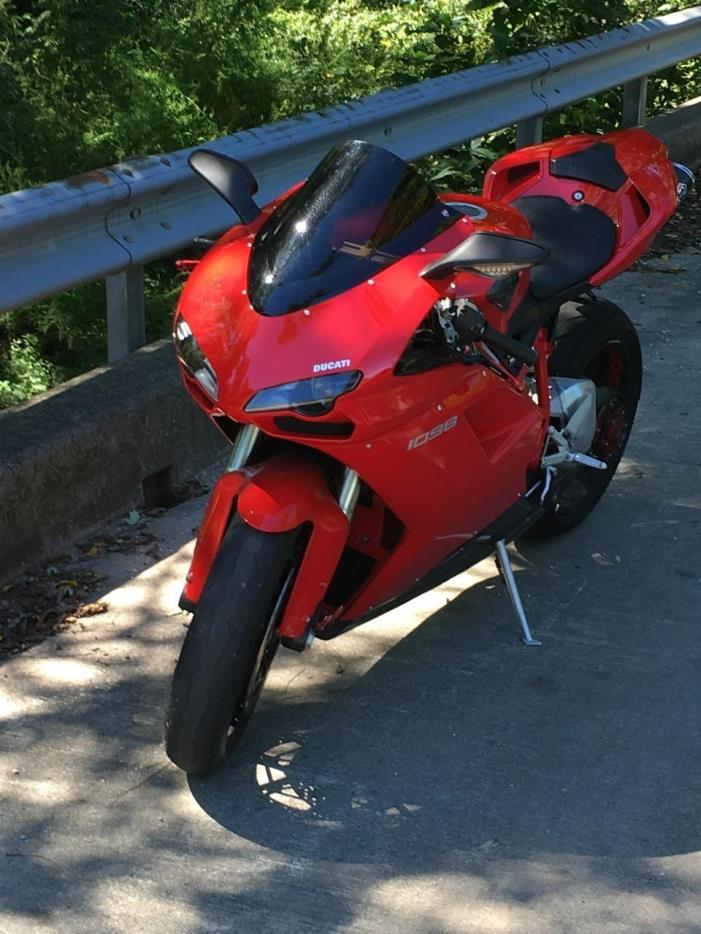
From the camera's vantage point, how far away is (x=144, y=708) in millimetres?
3859

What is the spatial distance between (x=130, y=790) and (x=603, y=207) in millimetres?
2289

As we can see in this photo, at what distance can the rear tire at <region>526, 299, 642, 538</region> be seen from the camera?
4707 mm

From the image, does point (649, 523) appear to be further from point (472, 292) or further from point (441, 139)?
point (441, 139)

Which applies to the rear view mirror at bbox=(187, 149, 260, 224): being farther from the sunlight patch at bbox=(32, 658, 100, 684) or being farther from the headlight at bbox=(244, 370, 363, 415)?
the sunlight patch at bbox=(32, 658, 100, 684)

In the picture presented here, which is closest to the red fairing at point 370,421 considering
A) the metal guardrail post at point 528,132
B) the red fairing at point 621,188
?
the red fairing at point 621,188

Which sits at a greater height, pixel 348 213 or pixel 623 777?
pixel 348 213

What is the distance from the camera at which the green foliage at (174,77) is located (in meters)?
5.97

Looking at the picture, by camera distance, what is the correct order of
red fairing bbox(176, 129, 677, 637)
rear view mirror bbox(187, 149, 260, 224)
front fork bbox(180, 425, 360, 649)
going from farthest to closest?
1. rear view mirror bbox(187, 149, 260, 224)
2. front fork bbox(180, 425, 360, 649)
3. red fairing bbox(176, 129, 677, 637)

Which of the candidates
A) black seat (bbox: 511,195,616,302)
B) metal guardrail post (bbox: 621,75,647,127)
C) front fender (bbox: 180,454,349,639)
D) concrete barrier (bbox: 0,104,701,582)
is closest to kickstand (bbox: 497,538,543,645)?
black seat (bbox: 511,195,616,302)

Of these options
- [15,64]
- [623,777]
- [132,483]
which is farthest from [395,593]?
[15,64]

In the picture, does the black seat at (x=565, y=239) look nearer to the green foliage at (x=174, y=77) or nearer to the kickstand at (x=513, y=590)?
the kickstand at (x=513, y=590)

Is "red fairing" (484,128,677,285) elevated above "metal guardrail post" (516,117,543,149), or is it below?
above

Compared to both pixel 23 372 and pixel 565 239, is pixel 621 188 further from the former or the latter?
pixel 23 372

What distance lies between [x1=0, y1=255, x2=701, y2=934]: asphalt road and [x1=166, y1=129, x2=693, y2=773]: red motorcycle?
235 millimetres
